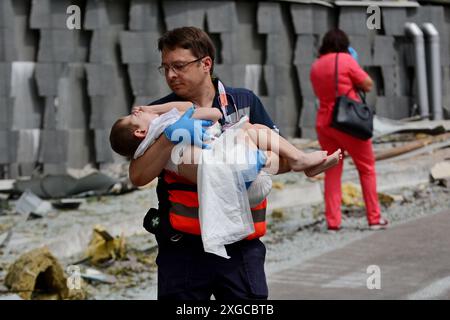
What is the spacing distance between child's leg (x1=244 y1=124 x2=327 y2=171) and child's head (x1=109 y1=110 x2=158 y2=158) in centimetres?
37

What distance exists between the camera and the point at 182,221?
Result: 404cm

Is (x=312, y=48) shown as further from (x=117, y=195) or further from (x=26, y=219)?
(x=26, y=219)

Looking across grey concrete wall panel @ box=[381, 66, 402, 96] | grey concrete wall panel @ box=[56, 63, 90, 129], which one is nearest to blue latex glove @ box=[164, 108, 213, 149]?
grey concrete wall panel @ box=[56, 63, 90, 129]

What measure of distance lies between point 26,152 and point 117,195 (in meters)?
1.10

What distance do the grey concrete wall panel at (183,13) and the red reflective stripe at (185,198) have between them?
7.88 m

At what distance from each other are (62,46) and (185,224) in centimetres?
749

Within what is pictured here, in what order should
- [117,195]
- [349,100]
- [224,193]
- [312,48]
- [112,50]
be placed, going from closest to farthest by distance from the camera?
[224,193] < [349,100] < [117,195] < [112,50] < [312,48]

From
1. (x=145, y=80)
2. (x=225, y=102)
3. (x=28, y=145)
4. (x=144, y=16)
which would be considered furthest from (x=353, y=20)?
(x=225, y=102)

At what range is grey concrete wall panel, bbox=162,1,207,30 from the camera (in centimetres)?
1186

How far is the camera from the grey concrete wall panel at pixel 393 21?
1367cm

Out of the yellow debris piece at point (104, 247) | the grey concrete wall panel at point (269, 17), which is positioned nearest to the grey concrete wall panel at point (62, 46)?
the grey concrete wall panel at point (269, 17)

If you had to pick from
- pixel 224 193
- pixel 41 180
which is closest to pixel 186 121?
pixel 224 193

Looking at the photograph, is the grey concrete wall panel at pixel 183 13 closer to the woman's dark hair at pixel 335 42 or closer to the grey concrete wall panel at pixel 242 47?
the grey concrete wall panel at pixel 242 47

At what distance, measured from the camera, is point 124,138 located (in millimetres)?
3996
